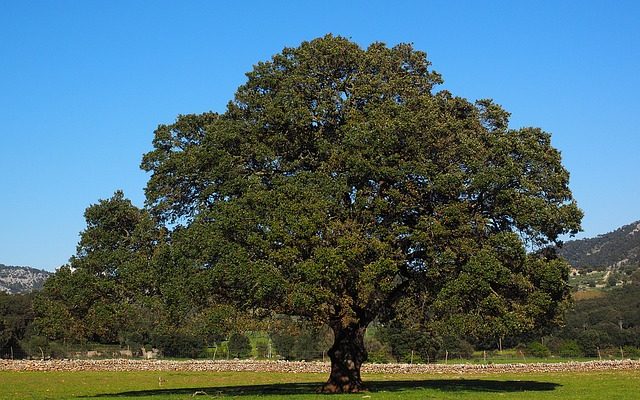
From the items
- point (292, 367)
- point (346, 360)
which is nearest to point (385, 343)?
point (292, 367)

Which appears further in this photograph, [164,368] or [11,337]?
[11,337]

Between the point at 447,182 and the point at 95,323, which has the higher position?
the point at 447,182

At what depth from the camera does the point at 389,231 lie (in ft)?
100

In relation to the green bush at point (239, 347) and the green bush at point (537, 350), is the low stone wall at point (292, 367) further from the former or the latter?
the green bush at point (239, 347)

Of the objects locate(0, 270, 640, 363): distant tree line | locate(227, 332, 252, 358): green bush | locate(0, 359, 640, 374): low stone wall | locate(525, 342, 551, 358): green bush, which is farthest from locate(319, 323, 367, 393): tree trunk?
locate(227, 332, 252, 358): green bush

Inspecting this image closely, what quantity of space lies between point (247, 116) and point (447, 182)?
11326mm

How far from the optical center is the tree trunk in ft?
111

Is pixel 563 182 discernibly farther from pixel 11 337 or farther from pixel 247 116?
pixel 11 337

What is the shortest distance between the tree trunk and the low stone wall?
3160cm

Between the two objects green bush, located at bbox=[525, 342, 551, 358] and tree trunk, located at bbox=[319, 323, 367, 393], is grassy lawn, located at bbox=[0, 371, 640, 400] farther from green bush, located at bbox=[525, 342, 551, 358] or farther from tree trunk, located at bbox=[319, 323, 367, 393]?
green bush, located at bbox=[525, 342, 551, 358]

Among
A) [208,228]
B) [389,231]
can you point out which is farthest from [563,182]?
[208,228]

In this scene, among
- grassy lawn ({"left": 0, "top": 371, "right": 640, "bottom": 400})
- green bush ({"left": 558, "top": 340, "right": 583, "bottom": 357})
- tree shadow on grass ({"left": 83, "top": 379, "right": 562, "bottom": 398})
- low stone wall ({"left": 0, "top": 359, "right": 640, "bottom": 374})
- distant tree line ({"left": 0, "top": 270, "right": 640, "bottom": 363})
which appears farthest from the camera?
green bush ({"left": 558, "top": 340, "right": 583, "bottom": 357})

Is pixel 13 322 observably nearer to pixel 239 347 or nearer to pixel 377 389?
pixel 239 347

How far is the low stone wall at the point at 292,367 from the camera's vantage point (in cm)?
6506
